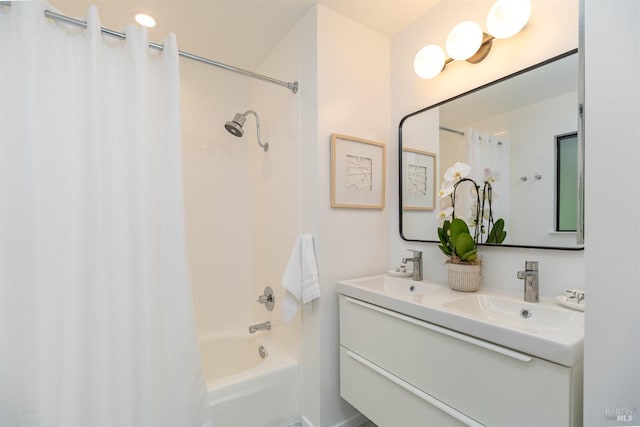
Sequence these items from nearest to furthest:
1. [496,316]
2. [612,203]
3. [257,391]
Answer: [612,203]
[496,316]
[257,391]

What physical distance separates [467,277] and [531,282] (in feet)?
0.78

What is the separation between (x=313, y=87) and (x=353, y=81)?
0.28 meters

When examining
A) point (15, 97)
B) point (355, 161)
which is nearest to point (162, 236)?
point (15, 97)

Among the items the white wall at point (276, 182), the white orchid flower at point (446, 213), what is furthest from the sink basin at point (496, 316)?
the white wall at point (276, 182)

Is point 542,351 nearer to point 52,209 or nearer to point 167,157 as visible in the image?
point 167,157

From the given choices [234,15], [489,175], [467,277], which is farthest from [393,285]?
[234,15]

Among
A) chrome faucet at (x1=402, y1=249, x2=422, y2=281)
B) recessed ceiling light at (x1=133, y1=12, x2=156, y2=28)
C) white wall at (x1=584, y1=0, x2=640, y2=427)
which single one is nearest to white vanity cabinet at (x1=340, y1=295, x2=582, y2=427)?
white wall at (x1=584, y1=0, x2=640, y2=427)

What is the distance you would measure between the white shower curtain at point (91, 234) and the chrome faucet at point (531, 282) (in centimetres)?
143

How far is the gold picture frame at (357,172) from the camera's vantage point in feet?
5.17

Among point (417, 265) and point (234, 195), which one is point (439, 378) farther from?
point (234, 195)

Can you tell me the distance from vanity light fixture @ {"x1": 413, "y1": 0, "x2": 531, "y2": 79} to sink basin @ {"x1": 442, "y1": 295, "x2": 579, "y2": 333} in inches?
45.3

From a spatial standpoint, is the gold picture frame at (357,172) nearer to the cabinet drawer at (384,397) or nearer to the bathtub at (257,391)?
the cabinet drawer at (384,397)

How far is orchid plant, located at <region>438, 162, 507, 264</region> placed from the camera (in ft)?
4.20

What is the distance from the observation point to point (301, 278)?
155 centimetres
